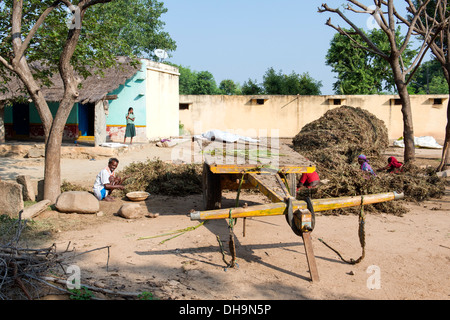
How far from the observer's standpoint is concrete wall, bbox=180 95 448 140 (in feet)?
80.9

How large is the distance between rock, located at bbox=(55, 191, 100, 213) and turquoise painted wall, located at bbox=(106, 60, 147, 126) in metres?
12.6

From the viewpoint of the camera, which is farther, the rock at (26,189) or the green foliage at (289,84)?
the green foliage at (289,84)

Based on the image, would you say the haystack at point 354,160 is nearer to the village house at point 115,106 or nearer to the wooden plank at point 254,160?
the wooden plank at point 254,160

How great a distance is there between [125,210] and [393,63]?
8.64 m

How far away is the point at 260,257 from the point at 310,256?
1007mm

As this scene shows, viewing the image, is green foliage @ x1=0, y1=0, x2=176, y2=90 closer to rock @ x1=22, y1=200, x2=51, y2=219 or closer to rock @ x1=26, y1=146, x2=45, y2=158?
rock @ x1=22, y1=200, x2=51, y2=219

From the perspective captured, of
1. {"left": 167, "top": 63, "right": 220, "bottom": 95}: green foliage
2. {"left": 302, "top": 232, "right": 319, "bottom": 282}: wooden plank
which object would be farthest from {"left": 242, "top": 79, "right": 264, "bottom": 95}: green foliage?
{"left": 302, "top": 232, "right": 319, "bottom": 282}: wooden plank

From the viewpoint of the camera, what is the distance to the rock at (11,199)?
6.62 meters

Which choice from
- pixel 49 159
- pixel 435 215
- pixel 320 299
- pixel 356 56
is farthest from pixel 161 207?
pixel 356 56

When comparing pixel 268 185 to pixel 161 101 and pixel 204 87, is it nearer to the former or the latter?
pixel 161 101

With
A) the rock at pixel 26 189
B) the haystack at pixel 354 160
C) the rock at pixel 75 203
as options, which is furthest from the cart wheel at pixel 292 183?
the rock at pixel 26 189

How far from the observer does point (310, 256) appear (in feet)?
13.5

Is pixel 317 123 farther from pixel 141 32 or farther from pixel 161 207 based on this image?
pixel 141 32

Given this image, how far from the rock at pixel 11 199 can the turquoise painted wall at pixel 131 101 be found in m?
12.7
